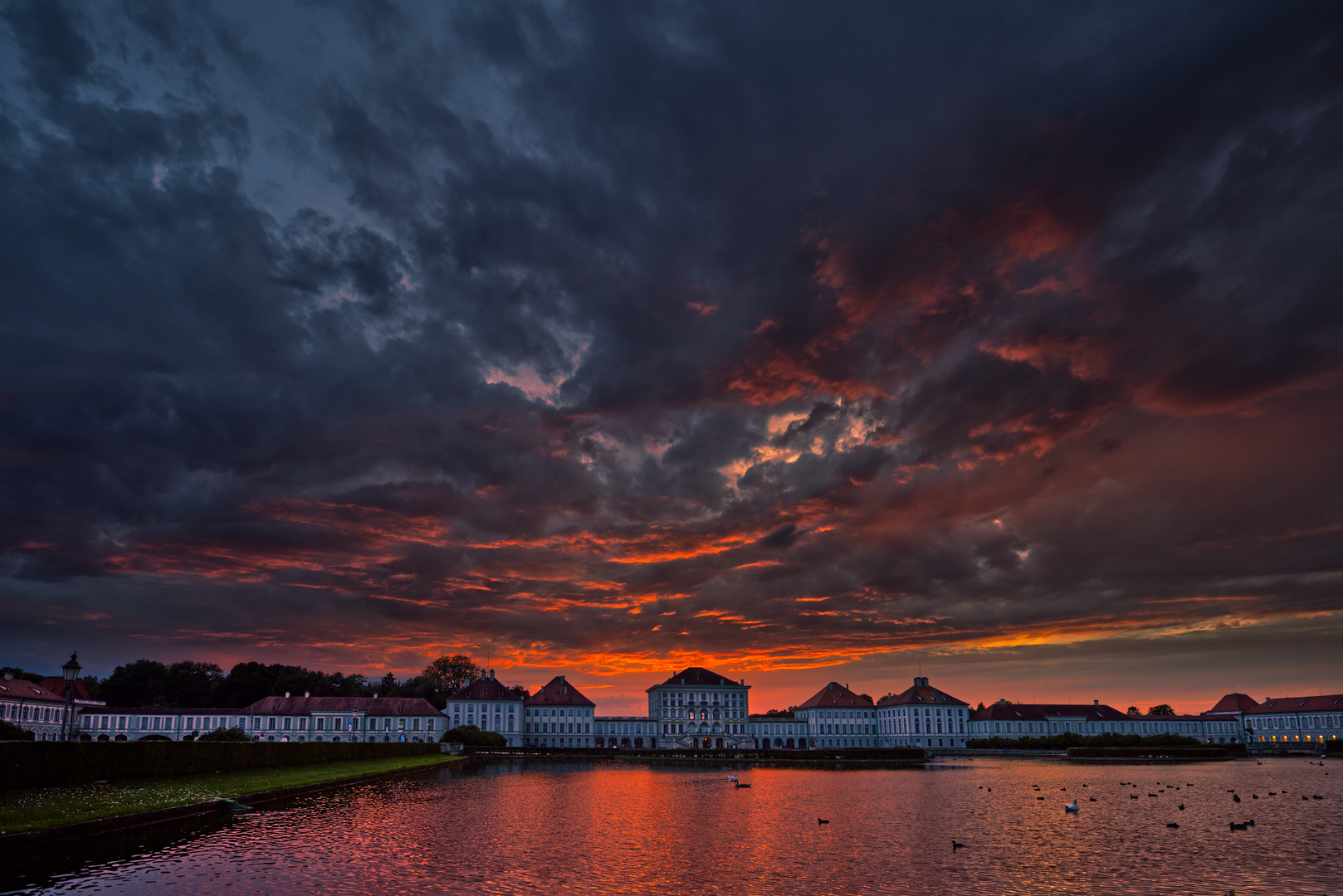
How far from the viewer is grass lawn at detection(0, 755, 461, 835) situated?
23.8 meters

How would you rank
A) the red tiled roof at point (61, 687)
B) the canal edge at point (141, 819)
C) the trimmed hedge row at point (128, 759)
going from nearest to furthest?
the canal edge at point (141, 819)
the trimmed hedge row at point (128, 759)
the red tiled roof at point (61, 687)

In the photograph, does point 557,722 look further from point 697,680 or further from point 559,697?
point 697,680

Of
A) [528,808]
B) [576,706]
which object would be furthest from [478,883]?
[576,706]

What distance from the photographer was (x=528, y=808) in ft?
129

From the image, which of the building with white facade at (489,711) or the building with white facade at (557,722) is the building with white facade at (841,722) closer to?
the building with white facade at (557,722)

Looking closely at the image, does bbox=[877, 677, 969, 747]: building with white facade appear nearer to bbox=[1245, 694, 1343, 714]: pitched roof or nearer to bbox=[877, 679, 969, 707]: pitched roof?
bbox=[877, 679, 969, 707]: pitched roof

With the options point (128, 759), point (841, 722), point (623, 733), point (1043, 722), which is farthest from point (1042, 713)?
point (128, 759)

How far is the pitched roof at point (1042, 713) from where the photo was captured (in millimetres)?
149750

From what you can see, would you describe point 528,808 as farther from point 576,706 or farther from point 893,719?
point 893,719

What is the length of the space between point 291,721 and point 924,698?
10338 cm

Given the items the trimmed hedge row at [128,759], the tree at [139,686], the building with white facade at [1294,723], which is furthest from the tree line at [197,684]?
the building with white facade at [1294,723]

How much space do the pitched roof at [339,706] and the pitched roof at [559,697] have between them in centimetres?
1940

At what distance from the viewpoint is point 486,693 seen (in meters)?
133

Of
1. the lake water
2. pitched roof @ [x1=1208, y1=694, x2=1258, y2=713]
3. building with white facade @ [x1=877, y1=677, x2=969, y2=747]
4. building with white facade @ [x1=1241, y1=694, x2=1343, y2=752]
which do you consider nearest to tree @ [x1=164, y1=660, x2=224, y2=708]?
the lake water
